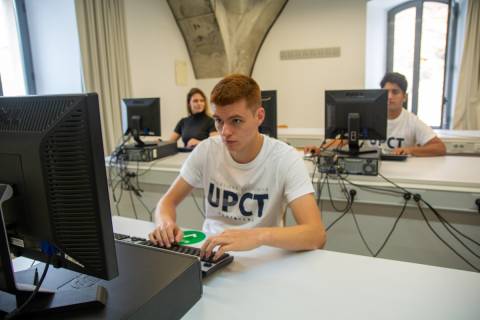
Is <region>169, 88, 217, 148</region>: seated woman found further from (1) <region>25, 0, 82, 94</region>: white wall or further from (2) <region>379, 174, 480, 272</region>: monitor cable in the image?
(2) <region>379, 174, 480, 272</region>: monitor cable

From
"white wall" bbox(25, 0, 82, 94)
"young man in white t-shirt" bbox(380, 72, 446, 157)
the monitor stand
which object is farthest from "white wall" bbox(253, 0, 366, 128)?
the monitor stand

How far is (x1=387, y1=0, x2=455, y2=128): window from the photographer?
14.5ft

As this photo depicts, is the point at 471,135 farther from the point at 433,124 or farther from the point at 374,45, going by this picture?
the point at 374,45

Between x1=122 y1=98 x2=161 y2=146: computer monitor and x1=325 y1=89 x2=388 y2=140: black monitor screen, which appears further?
x1=122 y1=98 x2=161 y2=146: computer monitor

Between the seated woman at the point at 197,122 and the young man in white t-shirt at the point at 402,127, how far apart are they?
1280mm

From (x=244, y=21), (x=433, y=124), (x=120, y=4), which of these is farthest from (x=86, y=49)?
(x=433, y=124)

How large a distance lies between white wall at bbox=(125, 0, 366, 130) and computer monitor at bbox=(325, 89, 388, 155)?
253 centimetres

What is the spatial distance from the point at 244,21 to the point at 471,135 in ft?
9.77

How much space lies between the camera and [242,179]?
1350mm

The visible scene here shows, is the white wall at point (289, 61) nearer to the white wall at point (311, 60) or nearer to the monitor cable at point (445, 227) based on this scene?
the white wall at point (311, 60)

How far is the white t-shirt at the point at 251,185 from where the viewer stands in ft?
4.27

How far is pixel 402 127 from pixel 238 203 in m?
1.90

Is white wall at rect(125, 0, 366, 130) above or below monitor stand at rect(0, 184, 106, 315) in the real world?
above

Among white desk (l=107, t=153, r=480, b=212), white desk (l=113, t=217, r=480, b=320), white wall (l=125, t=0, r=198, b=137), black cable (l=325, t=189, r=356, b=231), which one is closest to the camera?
white desk (l=113, t=217, r=480, b=320)
